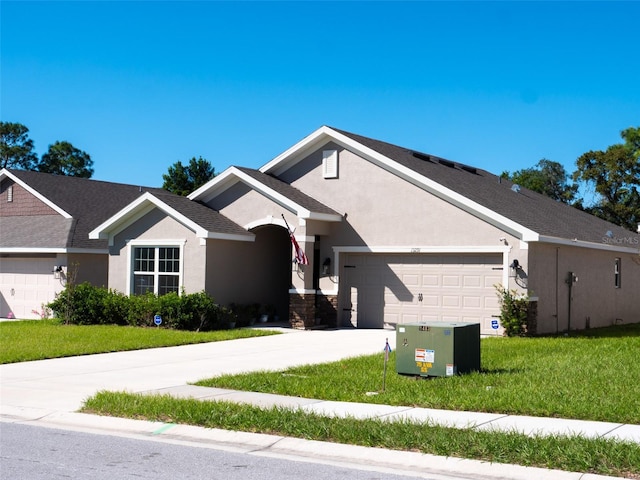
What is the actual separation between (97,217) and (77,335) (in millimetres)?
10964

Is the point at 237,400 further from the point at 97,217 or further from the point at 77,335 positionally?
the point at 97,217

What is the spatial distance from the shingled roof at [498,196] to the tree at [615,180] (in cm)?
2099

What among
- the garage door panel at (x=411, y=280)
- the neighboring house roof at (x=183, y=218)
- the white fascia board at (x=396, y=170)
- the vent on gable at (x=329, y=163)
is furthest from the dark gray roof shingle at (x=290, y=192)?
the garage door panel at (x=411, y=280)

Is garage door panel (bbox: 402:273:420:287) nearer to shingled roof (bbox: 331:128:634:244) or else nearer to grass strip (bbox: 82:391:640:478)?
shingled roof (bbox: 331:128:634:244)

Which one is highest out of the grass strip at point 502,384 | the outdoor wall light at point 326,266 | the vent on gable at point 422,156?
the vent on gable at point 422,156

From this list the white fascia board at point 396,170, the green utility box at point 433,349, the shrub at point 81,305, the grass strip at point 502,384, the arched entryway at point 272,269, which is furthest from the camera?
the arched entryway at point 272,269

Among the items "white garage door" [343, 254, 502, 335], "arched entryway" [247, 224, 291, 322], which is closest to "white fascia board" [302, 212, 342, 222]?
"white garage door" [343, 254, 502, 335]

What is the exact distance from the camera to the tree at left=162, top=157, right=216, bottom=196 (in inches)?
2036

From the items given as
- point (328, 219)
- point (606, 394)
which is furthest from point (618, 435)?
point (328, 219)

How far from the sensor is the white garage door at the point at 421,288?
72.3 ft

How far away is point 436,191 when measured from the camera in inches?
893

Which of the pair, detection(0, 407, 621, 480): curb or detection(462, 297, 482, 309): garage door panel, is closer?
detection(0, 407, 621, 480): curb

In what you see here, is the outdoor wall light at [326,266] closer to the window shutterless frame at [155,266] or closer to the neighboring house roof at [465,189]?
the neighboring house roof at [465,189]

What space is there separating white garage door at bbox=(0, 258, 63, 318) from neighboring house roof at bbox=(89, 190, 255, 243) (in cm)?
403
